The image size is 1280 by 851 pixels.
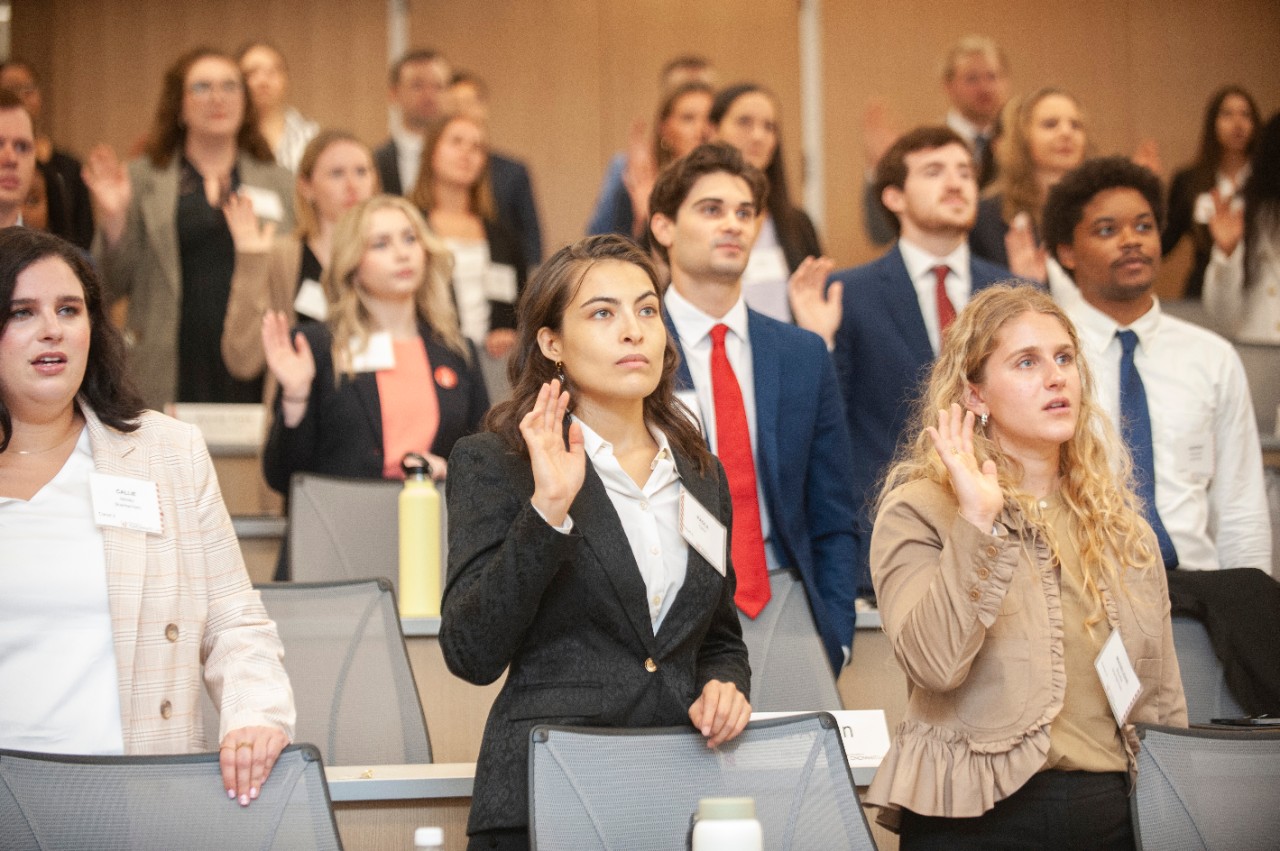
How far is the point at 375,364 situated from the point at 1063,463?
2.05 m

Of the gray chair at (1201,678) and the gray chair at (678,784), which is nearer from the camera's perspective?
the gray chair at (678,784)

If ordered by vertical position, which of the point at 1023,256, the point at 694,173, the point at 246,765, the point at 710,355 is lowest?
the point at 246,765

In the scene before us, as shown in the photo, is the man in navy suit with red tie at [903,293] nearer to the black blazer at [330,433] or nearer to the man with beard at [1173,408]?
the man with beard at [1173,408]

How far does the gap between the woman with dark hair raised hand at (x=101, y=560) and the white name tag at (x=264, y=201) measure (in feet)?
8.83

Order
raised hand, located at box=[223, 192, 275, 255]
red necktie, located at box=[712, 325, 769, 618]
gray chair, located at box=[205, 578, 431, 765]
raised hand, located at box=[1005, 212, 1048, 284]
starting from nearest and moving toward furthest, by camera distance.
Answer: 1. gray chair, located at box=[205, 578, 431, 765]
2. red necktie, located at box=[712, 325, 769, 618]
3. raised hand, located at box=[1005, 212, 1048, 284]
4. raised hand, located at box=[223, 192, 275, 255]

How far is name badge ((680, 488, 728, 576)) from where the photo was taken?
2.12 meters

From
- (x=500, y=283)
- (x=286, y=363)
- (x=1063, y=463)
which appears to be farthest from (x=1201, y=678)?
(x=500, y=283)

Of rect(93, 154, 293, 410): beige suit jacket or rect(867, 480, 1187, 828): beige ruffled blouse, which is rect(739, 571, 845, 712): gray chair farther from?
rect(93, 154, 293, 410): beige suit jacket

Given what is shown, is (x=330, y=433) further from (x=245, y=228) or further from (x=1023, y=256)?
(x=1023, y=256)

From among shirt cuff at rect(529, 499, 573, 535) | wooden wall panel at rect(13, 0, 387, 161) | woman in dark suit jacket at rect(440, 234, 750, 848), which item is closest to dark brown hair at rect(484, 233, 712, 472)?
woman in dark suit jacket at rect(440, 234, 750, 848)

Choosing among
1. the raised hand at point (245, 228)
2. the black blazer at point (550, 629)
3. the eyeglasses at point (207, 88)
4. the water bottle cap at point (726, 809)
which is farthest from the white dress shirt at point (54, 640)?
the eyeglasses at point (207, 88)

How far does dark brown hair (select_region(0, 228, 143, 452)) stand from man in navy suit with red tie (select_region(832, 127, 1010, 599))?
71.6 inches

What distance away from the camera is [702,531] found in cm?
214

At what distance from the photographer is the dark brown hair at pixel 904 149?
164 inches
